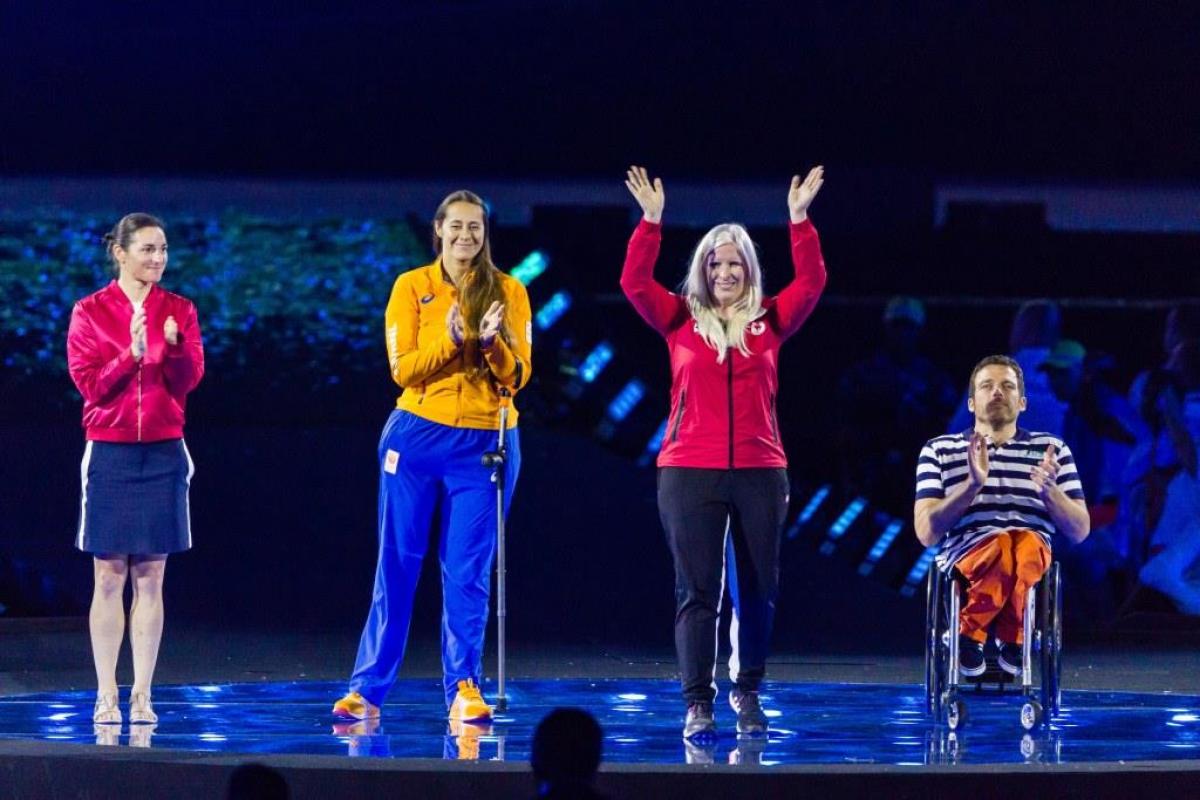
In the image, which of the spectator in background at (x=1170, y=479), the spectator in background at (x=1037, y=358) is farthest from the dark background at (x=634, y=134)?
the spectator in background at (x=1037, y=358)

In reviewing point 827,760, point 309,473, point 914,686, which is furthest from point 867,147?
point 827,760

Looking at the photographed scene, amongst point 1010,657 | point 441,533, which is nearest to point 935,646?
point 1010,657

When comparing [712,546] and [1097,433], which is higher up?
[1097,433]

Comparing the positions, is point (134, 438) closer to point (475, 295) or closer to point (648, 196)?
point (475, 295)

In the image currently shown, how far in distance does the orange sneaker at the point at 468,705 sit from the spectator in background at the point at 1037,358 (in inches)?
135

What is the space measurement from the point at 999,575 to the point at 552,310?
602cm

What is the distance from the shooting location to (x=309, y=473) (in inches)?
390

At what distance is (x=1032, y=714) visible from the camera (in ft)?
17.2

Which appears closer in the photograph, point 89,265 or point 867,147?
point 89,265

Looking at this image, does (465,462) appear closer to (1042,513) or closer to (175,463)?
(175,463)

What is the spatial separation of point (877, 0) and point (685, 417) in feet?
19.6

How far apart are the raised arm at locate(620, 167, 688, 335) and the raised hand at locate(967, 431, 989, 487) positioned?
0.81 m

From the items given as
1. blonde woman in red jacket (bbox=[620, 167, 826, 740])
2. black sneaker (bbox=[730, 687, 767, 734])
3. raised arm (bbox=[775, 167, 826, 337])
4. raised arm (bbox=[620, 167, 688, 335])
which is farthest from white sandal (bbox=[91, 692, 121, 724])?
raised arm (bbox=[775, 167, 826, 337])

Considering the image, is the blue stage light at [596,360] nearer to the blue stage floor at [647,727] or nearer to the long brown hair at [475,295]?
the blue stage floor at [647,727]
